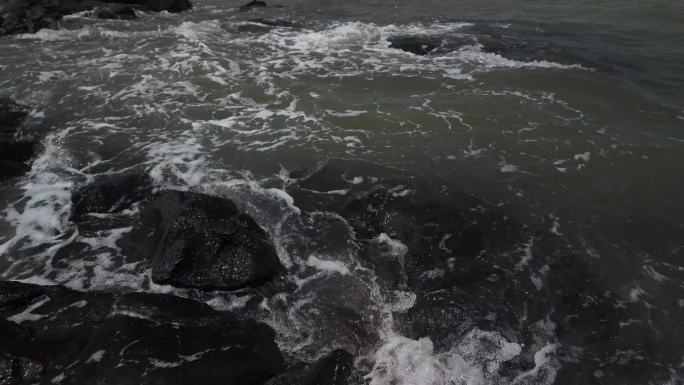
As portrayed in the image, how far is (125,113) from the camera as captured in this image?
10.5 metres

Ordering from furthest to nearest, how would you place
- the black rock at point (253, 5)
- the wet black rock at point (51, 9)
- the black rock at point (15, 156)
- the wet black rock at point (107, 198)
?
the black rock at point (253, 5) < the wet black rock at point (51, 9) < the black rock at point (15, 156) < the wet black rock at point (107, 198)

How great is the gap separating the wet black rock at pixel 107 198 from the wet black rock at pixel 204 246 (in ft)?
2.82

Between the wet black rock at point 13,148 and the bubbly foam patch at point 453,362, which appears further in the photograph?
the wet black rock at point 13,148

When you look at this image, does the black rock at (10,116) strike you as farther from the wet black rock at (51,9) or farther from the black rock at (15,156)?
the wet black rock at (51,9)

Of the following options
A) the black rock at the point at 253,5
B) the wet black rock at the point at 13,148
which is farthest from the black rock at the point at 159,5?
the wet black rock at the point at 13,148

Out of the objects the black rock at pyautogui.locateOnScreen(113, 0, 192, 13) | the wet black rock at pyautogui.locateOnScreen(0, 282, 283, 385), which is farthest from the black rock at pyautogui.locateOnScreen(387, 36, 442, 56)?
the black rock at pyautogui.locateOnScreen(113, 0, 192, 13)

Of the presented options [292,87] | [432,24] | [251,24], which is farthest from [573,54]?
[251,24]

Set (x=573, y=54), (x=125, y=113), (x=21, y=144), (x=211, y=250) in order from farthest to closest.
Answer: (x=573, y=54)
(x=125, y=113)
(x=21, y=144)
(x=211, y=250)

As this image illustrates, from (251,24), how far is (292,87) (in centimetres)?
804

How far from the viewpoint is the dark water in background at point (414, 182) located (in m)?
5.26

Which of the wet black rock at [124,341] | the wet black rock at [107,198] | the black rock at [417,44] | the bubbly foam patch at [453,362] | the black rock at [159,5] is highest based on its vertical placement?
the black rock at [159,5]

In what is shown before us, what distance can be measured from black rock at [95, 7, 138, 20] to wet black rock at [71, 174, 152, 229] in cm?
1489

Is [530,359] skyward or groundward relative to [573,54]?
groundward

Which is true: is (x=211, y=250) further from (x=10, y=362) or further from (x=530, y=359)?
(x=530, y=359)
